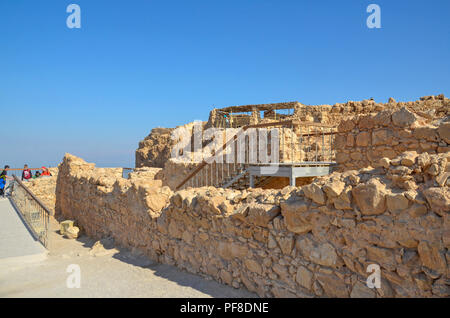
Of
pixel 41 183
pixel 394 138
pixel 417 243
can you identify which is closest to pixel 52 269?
pixel 417 243

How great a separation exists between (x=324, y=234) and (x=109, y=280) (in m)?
3.45

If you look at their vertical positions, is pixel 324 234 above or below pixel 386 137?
below

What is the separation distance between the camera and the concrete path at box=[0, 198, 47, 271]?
5.30 m

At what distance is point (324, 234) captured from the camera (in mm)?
2959

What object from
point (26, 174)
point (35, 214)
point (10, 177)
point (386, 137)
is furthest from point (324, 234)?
point (26, 174)

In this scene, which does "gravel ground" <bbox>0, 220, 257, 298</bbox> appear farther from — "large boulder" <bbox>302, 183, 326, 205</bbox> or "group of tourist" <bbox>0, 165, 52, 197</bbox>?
"group of tourist" <bbox>0, 165, 52, 197</bbox>

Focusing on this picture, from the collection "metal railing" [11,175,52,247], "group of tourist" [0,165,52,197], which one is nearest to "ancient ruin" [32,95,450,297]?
"metal railing" [11,175,52,247]

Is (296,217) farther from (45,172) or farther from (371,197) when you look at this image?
(45,172)

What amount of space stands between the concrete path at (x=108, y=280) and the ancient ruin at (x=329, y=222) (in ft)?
0.72

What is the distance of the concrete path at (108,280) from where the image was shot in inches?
151

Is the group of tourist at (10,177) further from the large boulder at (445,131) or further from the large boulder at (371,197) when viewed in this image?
the large boulder at (445,131)

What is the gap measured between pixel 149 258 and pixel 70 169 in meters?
6.84

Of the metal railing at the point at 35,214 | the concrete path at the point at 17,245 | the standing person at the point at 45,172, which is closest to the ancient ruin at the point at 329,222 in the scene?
the metal railing at the point at 35,214
